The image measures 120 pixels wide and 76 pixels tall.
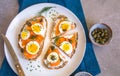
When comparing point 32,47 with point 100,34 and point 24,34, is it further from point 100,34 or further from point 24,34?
point 100,34

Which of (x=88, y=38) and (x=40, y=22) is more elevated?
(x=40, y=22)

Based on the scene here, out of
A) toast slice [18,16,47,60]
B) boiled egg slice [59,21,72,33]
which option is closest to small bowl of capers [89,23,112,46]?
boiled egg slice [59,21,72,33]

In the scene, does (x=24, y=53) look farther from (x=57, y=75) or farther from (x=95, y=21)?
(x=95, y=21)

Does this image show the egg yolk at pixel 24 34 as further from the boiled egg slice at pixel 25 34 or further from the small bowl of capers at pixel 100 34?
the small bowl of capers at pixel 100 34

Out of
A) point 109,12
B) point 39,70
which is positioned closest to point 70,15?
point 109,12

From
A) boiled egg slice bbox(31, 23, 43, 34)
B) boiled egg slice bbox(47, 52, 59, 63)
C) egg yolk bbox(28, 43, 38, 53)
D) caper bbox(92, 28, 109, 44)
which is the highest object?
boiled egg slice bbox(31, 23, 43, 34)

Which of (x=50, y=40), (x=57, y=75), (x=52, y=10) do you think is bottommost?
(x=57, y=75)

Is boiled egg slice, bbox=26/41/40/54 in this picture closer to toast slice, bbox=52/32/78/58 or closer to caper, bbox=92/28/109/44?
toast slice, bbox=52/32/78/58
